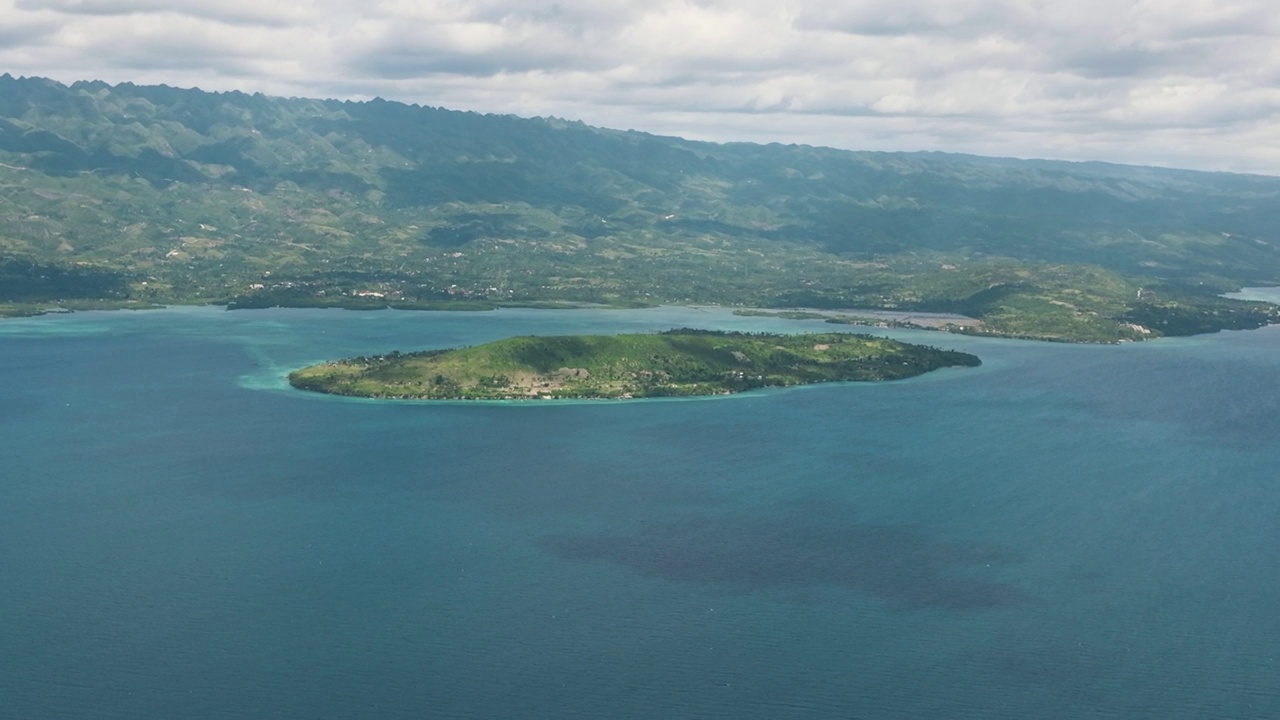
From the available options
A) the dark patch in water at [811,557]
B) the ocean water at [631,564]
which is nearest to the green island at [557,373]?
the ocean water at [631,564]

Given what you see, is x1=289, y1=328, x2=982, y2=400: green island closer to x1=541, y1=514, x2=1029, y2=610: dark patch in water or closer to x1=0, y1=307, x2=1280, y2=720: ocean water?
x1=0, y1=307, x2=1280, y2=720: ocean water

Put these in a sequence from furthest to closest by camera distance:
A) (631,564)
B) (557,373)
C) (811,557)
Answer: (557,373)
(811,557)
(631,564)

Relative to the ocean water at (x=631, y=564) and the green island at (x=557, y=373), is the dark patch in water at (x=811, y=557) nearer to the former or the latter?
the ocean water at (x=631, y=564)

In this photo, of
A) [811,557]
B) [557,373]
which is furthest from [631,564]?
[557,373]

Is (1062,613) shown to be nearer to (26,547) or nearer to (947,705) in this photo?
(947,705)

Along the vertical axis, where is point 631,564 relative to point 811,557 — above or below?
above

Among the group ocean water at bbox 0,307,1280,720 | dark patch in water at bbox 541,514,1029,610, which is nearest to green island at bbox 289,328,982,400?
ocean water at bbox 0,307,1280,720

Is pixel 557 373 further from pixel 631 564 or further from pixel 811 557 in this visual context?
pixel 811 557
